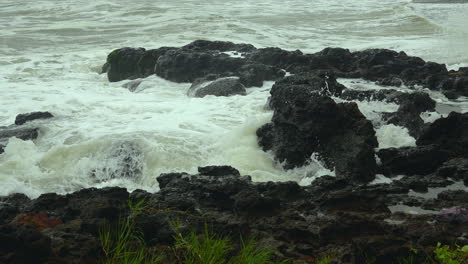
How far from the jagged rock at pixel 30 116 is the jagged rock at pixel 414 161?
23.0ft

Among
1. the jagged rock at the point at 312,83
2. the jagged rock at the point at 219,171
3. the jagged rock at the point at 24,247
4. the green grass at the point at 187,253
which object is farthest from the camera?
the jagged rock at the point at 312,83

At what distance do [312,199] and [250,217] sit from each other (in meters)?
1.13

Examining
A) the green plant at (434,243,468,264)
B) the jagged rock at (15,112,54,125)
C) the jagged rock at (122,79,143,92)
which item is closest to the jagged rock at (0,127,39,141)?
the jagged rock at (15,112,54,125)

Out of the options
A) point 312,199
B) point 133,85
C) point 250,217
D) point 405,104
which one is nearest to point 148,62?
point 133,85

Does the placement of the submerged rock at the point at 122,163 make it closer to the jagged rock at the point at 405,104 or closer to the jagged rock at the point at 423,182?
the jagged rock at the point at 423,182

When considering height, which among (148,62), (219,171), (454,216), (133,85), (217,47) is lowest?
(133,85)

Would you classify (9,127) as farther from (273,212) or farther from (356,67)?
(356,67)

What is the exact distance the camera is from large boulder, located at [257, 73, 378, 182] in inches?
324

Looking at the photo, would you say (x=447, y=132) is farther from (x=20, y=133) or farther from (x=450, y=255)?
(x=20, y=133)

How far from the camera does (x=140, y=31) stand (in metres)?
27.7

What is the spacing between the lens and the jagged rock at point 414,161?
8242 mm

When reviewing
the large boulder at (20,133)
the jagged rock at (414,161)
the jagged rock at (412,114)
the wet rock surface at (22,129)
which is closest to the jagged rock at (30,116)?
the wet rock surface at (22,129)

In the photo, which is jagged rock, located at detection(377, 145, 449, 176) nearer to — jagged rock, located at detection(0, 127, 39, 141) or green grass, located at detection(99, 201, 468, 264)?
green grass, located at detection(99, 201, 468, 264)

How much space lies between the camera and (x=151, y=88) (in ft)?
50.2
